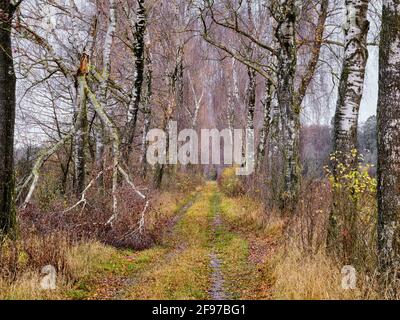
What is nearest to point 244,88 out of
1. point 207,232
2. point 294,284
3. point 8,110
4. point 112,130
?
point 207,232

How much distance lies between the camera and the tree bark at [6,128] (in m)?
7.95

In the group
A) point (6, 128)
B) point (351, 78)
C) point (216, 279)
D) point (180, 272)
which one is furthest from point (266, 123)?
point (6, 128)

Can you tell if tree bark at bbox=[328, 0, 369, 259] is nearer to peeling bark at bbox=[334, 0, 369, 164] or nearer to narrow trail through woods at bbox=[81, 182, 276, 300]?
peeling bark at bbox=[334, 0, 369, 164]

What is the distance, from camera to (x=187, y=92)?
31641 millimetres

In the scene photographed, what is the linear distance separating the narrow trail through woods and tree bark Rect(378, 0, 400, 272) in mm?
2054

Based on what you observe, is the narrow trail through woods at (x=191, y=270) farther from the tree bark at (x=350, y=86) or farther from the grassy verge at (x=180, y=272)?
the tree bark at (x=350, y=86)

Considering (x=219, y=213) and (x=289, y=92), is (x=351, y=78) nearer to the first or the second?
(x=289, y=92)

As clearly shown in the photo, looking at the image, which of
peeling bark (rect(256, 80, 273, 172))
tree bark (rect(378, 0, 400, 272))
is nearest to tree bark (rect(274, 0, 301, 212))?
tree bark (rect(378, 0, 400, 272))

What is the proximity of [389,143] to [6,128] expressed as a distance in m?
6.43

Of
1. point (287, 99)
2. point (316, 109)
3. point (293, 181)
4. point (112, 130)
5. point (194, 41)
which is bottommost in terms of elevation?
point (293, 181)

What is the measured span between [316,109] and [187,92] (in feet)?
37.6

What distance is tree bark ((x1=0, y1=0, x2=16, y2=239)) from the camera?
7.95 m

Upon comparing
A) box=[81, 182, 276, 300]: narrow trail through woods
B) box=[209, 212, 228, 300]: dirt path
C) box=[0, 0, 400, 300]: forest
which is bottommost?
box=[209, 212, 228, 300]: dirt path
